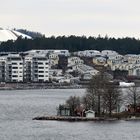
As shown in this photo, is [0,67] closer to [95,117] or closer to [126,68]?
[126,68]

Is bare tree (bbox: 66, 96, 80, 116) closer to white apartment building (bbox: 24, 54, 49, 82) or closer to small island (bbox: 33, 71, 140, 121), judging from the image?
small island (bbox: 33, 71, 140, 121)

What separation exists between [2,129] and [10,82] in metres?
47.9

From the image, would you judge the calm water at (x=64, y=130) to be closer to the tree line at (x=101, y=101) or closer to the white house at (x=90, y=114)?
the white house at (x=90, y=114)

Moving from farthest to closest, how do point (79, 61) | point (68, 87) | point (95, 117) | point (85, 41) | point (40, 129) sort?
point (85, 41)
point (79, 61)
point (68, 87)
point (95, 117)
point (40, 129)

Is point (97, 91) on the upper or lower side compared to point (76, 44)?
lower

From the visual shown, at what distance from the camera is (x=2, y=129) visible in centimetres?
3200

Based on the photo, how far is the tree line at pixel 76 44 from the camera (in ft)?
328

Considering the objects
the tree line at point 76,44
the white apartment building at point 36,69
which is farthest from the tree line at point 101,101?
the tree line at point 76,44

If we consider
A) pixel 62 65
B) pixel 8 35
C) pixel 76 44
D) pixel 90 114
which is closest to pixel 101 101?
pixel 90 114

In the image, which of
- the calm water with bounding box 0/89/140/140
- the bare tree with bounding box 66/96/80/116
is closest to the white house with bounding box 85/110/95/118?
the bare tree with bounding box 66/96/80/116

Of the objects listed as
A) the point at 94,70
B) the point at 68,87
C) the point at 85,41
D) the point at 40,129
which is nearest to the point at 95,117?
the point at 40,129

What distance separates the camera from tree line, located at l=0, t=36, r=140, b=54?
99988 millimetres

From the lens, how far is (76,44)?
102438mm

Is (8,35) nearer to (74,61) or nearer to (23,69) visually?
(74,61)
